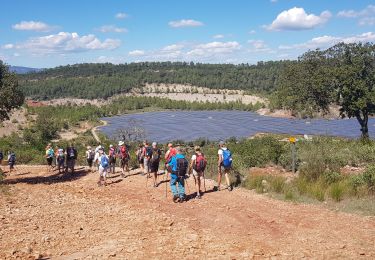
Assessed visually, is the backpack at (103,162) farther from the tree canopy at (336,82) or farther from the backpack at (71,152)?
the tree canopy at (336,82)

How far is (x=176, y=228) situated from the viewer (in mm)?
11883

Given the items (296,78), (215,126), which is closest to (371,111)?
(296,78)

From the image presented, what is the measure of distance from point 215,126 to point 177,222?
128986mm

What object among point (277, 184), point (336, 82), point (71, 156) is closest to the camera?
point (277, 184)

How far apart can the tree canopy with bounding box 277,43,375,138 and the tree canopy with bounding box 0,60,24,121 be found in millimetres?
25035

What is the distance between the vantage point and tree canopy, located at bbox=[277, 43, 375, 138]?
3675cm

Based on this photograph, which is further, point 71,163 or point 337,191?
point 71,163

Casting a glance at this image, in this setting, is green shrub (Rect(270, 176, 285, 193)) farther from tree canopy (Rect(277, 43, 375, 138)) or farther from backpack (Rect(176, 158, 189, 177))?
tree canopy (Rect(277, 43, 375, 138))

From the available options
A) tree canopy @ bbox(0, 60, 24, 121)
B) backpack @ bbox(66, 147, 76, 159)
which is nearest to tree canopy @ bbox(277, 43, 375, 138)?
backpack @ bbox(66, 147, 76, 159)

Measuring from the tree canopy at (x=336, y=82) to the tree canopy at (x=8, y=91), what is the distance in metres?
25.0

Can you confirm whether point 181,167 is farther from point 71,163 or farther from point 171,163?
point 71,163

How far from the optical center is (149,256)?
32.4 feet

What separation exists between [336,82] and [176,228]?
2969 centimetres

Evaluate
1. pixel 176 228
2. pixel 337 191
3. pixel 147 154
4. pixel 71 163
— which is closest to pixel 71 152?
pixel 71 163
